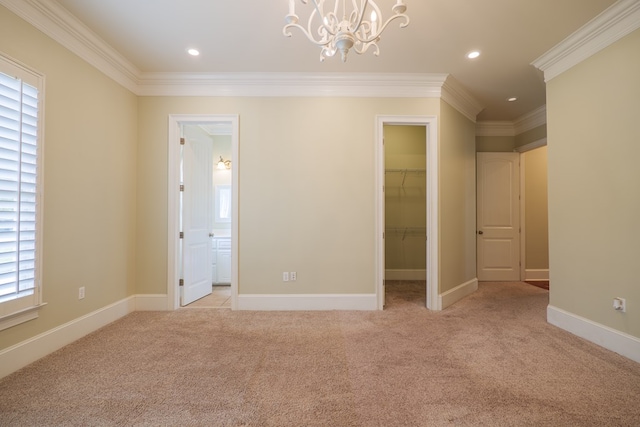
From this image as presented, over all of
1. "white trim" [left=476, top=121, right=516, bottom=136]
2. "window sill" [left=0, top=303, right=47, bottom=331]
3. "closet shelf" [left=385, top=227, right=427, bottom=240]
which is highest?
"white trim" [left=476, top=121, right=516, bottom=136]

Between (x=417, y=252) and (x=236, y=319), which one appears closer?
(x=236, y=319)

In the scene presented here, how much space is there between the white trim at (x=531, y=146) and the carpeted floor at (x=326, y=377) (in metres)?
2.99

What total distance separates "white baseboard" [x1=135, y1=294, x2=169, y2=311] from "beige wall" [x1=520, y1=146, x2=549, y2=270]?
6.07 metres

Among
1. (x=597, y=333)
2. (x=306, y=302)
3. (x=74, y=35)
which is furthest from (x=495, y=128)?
(x=74, y=35)

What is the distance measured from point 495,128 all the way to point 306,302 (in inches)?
184

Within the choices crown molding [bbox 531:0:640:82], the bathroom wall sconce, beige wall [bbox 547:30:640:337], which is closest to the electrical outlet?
beige wall [bbox 547:30:640:337]

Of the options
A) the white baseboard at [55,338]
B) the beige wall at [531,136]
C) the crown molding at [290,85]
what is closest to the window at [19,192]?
the white baseboard at [55,338]

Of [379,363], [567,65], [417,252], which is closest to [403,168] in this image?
[417,252]

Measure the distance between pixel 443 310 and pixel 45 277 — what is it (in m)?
4.15

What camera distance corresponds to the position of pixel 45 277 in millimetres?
2275

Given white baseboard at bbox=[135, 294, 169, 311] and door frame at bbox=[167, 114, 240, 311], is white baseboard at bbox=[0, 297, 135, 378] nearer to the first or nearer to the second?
white baseboard at bbox=[135, 294, 169, 311]

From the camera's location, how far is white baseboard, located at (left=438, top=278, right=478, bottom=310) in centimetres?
345

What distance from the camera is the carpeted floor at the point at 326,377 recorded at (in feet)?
5.21

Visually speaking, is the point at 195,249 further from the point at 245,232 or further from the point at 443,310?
the point at 443,310
